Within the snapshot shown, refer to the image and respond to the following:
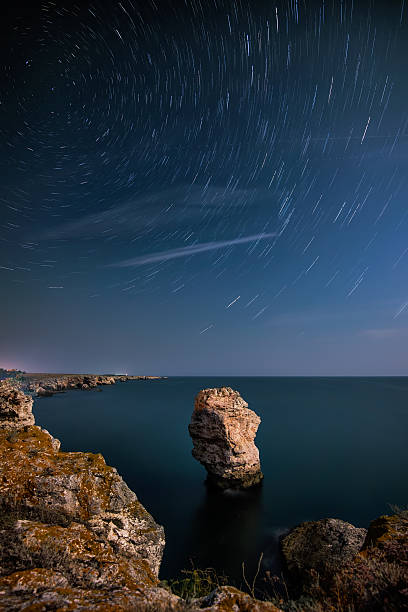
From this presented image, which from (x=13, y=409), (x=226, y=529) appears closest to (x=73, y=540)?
(x=13, y=409)

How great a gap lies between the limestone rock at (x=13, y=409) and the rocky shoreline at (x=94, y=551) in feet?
0.11

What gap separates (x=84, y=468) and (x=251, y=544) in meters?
13.8

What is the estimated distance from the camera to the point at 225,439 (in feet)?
67.3

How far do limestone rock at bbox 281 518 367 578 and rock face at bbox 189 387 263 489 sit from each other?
257 inches

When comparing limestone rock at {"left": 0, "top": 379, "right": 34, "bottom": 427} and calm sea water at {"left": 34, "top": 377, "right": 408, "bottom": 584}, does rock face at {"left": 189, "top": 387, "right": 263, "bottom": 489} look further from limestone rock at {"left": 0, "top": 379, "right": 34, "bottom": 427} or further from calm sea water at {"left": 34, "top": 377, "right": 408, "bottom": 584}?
limestone rock at {"left": 0, "top": 379, "right": 34, "bottom": 427}

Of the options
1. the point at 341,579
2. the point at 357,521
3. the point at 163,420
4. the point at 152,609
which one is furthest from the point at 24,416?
the point at 163,420

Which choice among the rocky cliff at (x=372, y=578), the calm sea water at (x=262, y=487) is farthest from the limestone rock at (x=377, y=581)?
the calm sea water at (x=262, y=487)

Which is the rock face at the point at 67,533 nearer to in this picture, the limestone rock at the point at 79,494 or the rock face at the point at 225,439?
the limestone rock at the point at 79,494

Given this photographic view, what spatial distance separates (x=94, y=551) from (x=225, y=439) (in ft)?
56.2

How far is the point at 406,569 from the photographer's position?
4043 millimetres

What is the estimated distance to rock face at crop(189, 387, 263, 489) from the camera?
20.8 metres

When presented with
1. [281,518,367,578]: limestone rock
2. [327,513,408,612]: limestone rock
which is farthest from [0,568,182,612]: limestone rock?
[281,518,367,578]: limestone rock

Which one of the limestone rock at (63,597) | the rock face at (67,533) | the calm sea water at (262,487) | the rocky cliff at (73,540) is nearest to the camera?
the limestone rock at (63,597)

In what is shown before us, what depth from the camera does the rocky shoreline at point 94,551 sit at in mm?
3043
